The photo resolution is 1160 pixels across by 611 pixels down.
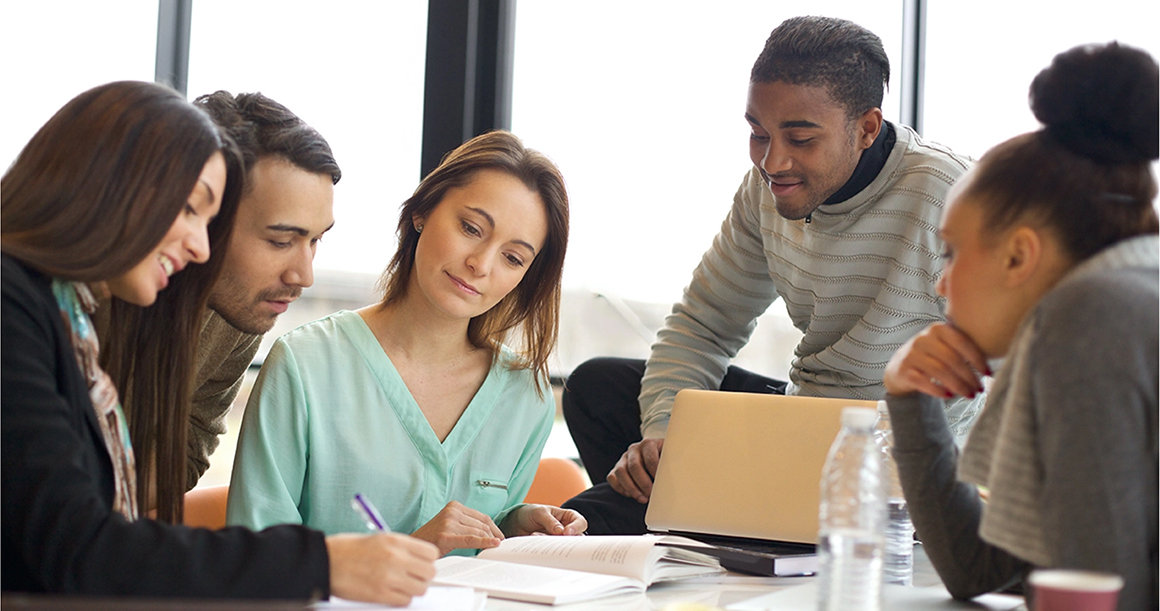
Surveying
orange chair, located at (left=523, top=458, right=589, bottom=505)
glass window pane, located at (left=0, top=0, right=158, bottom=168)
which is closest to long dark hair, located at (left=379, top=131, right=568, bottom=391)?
orange chair, located at (left=523, top=458, right=589, bottom=505)

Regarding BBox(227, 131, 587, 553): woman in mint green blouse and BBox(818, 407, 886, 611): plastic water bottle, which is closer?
BBox(818, 407, 886, 611): plastic water bottle

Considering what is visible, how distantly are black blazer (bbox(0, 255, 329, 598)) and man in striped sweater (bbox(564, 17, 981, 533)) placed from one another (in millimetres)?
1014

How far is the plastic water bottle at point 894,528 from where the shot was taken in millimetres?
1227

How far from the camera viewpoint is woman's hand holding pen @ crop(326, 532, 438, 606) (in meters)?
0.90

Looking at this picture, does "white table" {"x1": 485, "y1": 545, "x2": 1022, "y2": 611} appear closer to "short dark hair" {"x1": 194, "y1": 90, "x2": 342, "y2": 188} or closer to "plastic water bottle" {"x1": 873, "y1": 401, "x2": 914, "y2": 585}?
"plastic water bottle" {"x1": 873, "y1": 401, "x2": 914, "y2": 585}

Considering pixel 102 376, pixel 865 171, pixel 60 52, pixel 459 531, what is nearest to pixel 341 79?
pixel 60 52

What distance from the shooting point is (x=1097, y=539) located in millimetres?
747

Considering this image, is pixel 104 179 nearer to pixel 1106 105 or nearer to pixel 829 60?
pixel 1106 105

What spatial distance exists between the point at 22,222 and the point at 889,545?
1.03 metres

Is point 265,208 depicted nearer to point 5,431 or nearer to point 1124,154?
point 5,431

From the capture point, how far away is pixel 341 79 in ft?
9.66

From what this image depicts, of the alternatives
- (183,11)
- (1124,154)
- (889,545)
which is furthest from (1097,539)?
(183,11)

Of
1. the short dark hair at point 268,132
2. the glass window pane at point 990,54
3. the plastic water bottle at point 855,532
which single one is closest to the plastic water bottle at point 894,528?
the plastic water bottle at point 855,532

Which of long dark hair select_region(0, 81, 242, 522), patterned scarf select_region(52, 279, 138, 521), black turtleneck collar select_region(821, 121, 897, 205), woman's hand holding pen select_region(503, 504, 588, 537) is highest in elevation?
black turtleneck collar select_region(821, 121, 897, 205)
